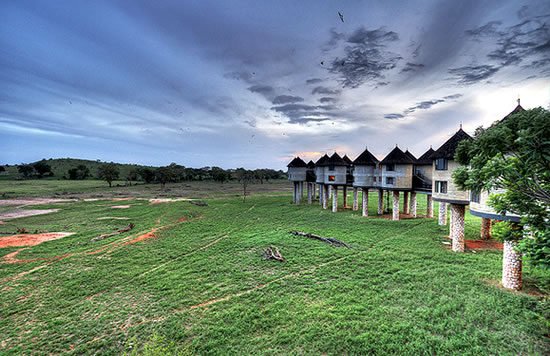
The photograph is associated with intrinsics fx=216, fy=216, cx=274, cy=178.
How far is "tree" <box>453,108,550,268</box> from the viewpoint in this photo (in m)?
7.18

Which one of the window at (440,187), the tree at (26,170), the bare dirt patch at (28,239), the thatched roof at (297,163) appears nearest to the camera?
the window at (440,187)

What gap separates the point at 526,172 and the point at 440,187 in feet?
47.9

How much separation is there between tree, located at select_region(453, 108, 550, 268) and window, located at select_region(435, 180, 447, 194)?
1234cm

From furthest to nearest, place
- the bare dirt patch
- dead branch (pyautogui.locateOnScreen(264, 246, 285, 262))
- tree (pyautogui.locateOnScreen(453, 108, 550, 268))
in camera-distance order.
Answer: the bare dirt patch, dead branch (pyautogui.locateOnScreen(264, 246, 285, 262)), tree (pyautogui.locateOnScreen(453, 108, 550, 268))

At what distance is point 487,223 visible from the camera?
21672 mm

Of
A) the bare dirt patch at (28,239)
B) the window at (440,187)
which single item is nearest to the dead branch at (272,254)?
the window at (440,187)

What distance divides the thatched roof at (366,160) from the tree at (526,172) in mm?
25132

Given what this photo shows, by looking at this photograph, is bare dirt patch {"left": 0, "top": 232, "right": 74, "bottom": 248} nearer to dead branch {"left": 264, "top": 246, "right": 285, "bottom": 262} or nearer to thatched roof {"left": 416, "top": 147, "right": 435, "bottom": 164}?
dead branch {"left": 264, "top": 246, "right": 285, "bottom": 262}

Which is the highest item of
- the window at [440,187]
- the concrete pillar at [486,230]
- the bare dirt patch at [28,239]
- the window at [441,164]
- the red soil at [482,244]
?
the window at [441,164]

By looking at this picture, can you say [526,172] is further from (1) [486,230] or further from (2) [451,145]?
(1) [486,230]

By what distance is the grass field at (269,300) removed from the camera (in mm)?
8992

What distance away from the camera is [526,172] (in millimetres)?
7859

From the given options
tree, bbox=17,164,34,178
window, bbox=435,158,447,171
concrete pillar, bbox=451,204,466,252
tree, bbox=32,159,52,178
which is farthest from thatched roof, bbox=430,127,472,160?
tree, bbox=17,164,34,178

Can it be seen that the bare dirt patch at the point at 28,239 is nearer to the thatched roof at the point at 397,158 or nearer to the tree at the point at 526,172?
the tree at the point at 526,172
